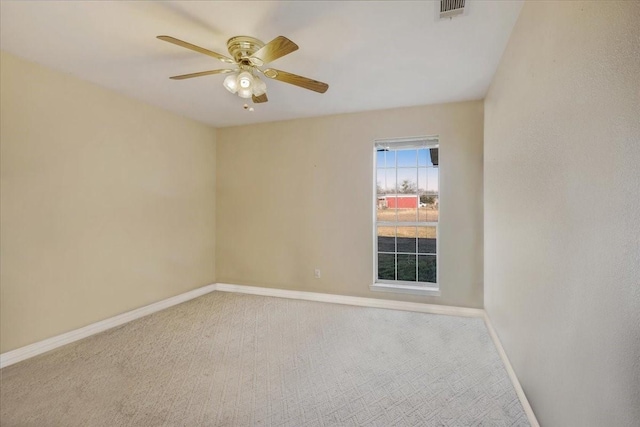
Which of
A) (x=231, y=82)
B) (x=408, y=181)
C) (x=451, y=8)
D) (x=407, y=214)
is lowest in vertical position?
(x=407, y=214)

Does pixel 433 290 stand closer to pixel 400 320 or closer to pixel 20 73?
pixel 400 320

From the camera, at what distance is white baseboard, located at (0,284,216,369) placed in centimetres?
244

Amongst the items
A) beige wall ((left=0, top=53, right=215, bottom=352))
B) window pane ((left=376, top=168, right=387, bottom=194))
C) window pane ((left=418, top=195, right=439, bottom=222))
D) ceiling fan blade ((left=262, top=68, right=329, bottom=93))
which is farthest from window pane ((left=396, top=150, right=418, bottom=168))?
beige wall ((left=0, top=53, right=215, bottom=352))

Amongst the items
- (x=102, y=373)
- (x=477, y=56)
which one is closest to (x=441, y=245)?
(x=477, y=56)

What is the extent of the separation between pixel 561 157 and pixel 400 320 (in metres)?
2.52

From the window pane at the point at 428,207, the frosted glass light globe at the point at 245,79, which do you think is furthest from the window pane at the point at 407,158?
the frosted glass light globe at the point at 245,79

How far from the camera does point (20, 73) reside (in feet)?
8.18

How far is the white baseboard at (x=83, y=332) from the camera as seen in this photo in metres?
2.44

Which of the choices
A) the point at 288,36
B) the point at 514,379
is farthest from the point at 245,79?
the point at 514,379

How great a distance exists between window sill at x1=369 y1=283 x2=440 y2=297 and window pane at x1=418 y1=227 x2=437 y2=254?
46 centimetres

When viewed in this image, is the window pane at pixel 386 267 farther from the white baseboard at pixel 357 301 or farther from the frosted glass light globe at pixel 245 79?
the frosted glass light globe at pixel 245 79

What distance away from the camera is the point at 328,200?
4094 millimetres

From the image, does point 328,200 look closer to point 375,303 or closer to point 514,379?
point 375,303

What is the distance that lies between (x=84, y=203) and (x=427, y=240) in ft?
12.6
